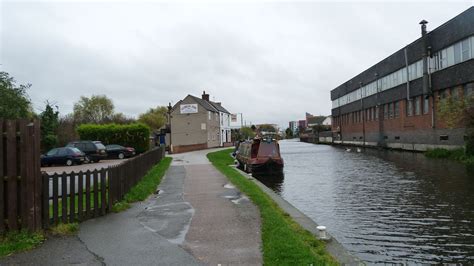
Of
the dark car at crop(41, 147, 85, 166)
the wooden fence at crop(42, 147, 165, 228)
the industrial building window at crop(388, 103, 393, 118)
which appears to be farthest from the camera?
the industrial building window at crop(388, 103, 393, 118)

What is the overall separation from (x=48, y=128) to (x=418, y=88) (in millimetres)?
36764

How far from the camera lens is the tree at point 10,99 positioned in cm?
2480

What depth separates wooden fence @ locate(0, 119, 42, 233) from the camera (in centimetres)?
752

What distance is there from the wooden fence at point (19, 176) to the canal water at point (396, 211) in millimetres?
6133

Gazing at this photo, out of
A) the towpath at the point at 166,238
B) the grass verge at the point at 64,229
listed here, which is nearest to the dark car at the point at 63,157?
the towpath at the point at 166,238

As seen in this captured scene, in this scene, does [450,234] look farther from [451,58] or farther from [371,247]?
[451,58]

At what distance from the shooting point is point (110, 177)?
1045 cm

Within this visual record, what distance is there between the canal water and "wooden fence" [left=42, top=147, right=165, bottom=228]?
17.8ft

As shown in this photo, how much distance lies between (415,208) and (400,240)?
395 centimetres

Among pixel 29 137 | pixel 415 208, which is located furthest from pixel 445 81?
pixel 29 137

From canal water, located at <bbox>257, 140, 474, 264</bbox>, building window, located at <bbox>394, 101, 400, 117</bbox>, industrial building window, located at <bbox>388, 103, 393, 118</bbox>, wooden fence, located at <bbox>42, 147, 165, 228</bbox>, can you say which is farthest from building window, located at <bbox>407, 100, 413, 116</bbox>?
wooden fence, located at <bbox>42, 147, 165, 228</bbox>

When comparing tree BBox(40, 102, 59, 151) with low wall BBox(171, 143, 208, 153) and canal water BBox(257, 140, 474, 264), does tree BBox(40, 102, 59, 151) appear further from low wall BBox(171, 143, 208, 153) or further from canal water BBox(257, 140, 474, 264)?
canal water BBox(257, 140, 474, 264)

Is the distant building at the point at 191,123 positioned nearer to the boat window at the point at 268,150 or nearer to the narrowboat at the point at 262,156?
the narrowboat at the point at 262,156

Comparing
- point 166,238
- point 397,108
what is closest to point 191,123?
point 397,108
